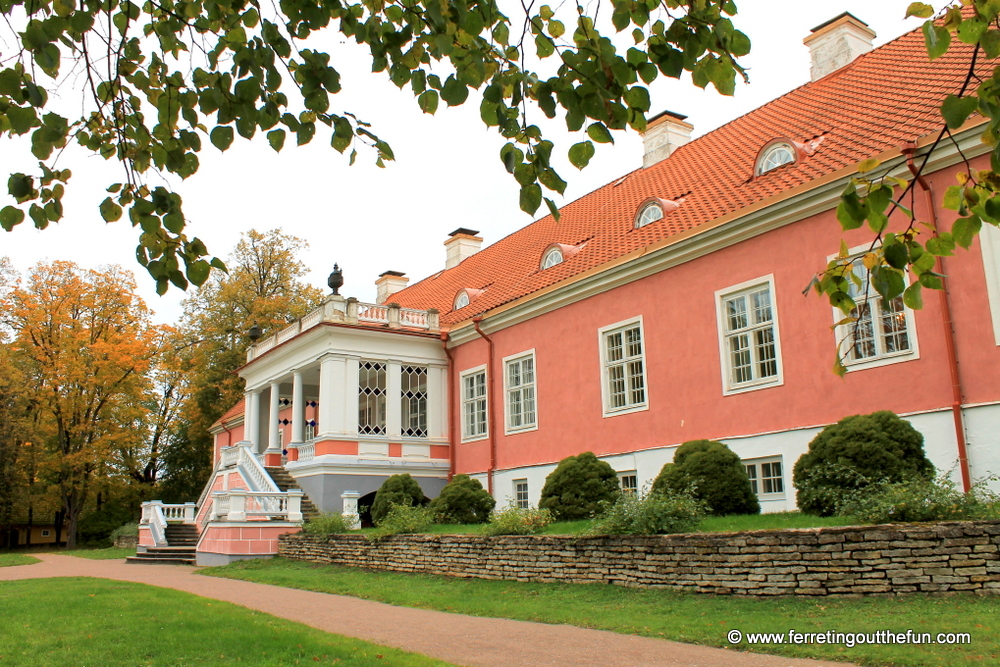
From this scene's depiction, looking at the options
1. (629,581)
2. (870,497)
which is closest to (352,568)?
(629,581)

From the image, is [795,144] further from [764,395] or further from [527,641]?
[527,641]

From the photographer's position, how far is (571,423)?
19141 mm

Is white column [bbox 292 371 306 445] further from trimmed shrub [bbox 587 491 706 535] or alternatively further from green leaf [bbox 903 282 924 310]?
green leaf [bbox 903 282 924 310]

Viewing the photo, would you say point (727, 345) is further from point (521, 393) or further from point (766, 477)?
point (521, 393)

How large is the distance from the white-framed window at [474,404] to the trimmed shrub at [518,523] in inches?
303

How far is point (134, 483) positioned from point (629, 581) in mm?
32453

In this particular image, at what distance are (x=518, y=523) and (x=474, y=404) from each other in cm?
942

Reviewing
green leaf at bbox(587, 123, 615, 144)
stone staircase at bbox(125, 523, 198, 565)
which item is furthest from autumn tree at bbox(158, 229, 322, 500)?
green leaf at bbox(587, 123, 615, 144)

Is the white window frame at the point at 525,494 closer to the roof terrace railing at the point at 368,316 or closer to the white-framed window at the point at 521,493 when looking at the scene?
the white-framed window at the point at 521,493

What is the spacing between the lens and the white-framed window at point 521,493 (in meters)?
20.6

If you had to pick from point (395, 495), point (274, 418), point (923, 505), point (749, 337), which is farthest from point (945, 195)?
point (274, 418)

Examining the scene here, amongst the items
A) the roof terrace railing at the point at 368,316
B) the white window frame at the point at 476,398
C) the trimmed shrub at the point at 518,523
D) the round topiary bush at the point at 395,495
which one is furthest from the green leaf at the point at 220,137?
the roof terrace railing at the point at 368,316

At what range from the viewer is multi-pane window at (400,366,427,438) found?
941 inches

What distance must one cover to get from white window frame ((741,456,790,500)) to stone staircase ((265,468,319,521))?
11063mm
